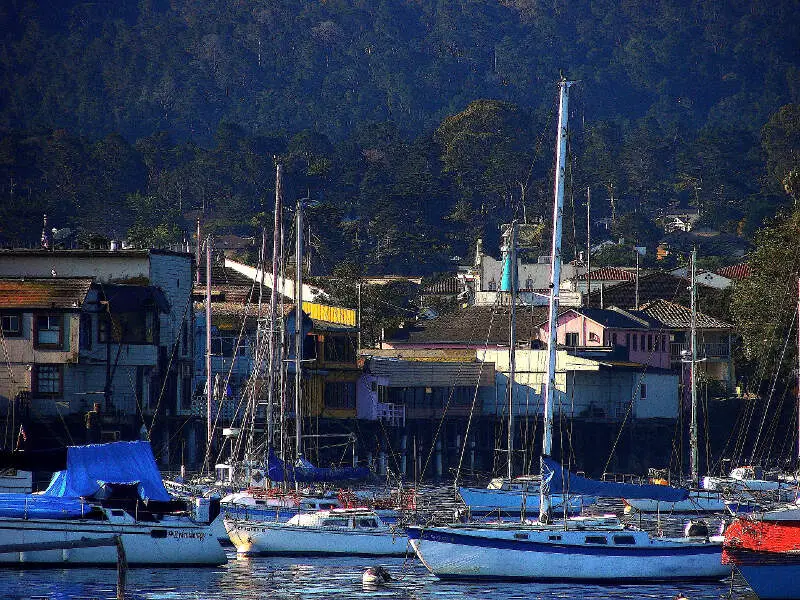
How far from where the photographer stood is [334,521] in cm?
6856

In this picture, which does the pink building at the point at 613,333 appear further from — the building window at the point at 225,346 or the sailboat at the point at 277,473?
the sailboat at the point at 277,473

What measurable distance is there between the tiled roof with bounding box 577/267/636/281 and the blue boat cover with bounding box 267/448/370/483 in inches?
3358

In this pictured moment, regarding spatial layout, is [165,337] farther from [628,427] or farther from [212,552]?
[212,552]

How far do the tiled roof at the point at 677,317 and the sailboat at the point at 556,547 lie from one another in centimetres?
7213

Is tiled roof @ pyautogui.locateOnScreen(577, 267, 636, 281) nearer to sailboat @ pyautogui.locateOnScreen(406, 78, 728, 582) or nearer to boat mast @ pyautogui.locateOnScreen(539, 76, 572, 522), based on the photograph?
sailboat @ pyautogui.locateOnScreen(406, 78, 728, 582)

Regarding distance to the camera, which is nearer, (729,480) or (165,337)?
(729,480)

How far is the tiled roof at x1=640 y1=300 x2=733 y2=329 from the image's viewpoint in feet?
440

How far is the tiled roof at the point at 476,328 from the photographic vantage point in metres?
127

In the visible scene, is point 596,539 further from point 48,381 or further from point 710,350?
point 710,350

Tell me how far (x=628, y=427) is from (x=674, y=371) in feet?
35.2

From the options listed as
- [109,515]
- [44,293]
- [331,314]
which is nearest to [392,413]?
[331,314]

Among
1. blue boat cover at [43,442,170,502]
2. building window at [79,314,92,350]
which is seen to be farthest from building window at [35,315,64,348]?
blue boat cover at [43,442,170,502]

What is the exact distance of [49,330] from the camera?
98.1 metres

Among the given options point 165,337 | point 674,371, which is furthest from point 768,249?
point 165,337
